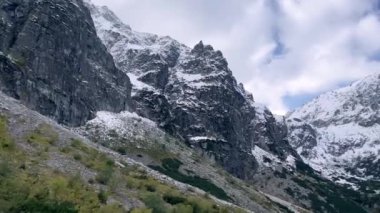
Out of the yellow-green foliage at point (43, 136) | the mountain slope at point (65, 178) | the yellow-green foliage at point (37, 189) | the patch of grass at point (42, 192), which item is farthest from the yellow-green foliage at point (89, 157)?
the patch of grass at point (42, 192)

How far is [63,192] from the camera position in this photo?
42156 millimetres

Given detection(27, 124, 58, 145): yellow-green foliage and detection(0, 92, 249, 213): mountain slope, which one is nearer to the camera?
detection(0, 92, 249, 213): mountain slope

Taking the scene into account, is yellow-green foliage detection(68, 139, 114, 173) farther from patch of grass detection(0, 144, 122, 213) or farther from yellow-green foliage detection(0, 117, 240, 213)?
patch of grass detection(0, 144, 122, 213)

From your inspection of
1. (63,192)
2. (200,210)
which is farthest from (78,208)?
(200,210)

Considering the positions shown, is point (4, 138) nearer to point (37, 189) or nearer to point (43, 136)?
point (43, 136)

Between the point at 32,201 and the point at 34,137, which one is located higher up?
the point at 34,137

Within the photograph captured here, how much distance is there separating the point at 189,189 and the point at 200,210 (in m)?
12.3

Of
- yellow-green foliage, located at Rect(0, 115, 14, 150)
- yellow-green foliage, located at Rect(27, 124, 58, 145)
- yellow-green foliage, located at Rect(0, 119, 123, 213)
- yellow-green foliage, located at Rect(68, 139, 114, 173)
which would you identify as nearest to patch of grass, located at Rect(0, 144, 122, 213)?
yellow-green foliage, located at Rect(0, 119, 123, 213)

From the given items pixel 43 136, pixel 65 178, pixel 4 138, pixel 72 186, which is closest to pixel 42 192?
pixel 72 186

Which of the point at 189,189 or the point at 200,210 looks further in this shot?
the point at 189,189

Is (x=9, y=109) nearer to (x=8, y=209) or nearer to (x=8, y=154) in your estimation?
(x=8, y=154)

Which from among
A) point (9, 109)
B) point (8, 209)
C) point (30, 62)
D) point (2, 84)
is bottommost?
point (8, 209)

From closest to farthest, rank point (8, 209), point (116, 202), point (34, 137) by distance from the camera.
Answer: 1. point (8, 209)
2. point (116, 202)
3. point (34, 137)

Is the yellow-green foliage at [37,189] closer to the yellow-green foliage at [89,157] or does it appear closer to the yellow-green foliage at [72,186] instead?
the yellow-green foliage at [72,186]
